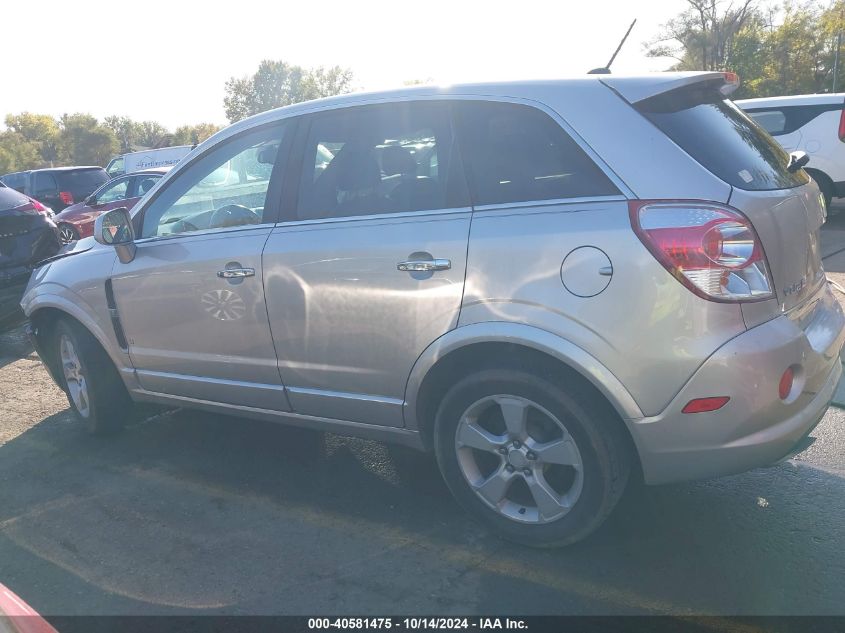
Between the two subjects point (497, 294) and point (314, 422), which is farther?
point (314, 422)

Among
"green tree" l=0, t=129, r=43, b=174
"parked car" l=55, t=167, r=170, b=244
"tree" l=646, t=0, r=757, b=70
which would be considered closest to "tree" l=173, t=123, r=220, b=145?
"green tree" l=0, t=129, r=43, b=174

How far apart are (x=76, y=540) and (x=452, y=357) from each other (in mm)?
1984

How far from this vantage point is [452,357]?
317 centimetres

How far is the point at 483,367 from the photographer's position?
3113 millimetres

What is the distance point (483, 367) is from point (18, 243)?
→ 22.1ft

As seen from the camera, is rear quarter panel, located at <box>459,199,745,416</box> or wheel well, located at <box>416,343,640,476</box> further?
wheel well, located at <box>416,343,640,476</box>

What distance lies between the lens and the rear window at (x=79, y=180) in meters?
16.2

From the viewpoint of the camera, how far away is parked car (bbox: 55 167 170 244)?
1300 centimetres

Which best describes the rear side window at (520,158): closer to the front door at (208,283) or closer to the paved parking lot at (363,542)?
the front door at (208,283)

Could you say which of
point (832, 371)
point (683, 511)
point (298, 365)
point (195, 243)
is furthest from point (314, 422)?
point (832, 371)

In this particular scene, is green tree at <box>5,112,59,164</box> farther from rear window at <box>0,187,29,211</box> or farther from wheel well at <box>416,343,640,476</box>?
wheel well at <box>416,343,640,476</box>

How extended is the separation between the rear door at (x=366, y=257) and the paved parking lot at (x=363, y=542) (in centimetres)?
53

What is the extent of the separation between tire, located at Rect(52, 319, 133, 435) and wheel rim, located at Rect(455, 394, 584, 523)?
102 inches

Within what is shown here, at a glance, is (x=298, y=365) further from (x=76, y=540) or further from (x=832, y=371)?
(x=832, y=371)
